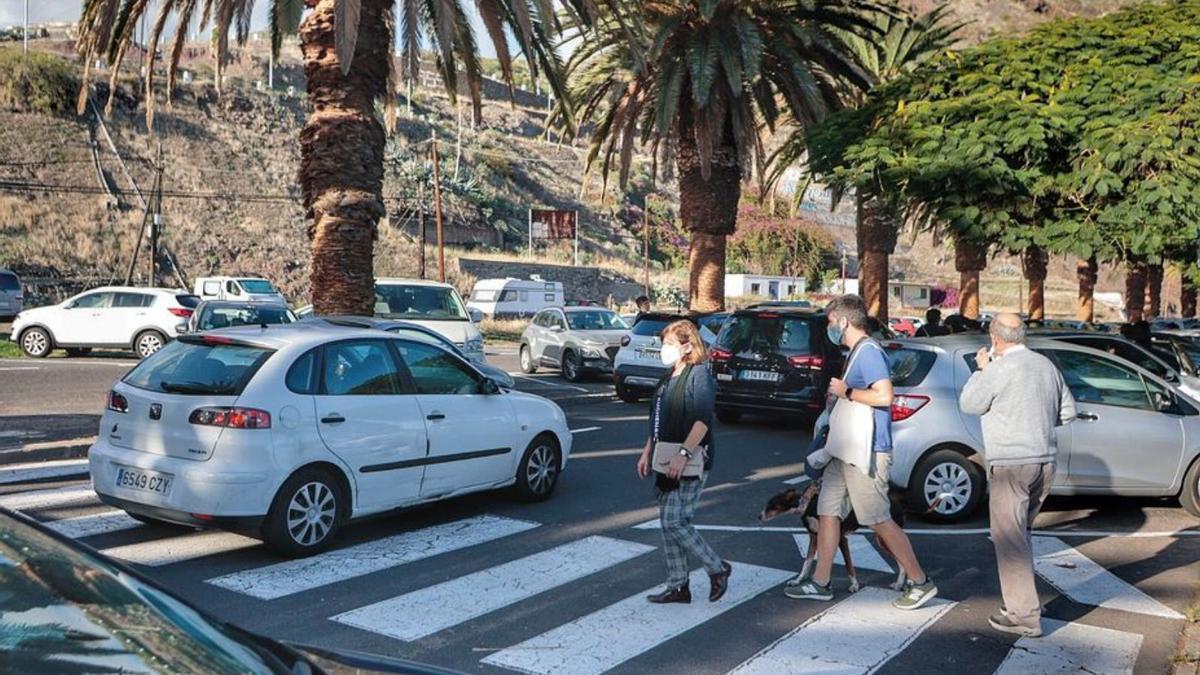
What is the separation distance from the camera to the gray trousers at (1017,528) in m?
5.64

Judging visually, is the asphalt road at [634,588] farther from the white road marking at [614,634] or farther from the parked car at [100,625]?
the parked car at [100,625]

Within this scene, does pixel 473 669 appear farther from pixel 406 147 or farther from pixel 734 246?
pixel 734 246

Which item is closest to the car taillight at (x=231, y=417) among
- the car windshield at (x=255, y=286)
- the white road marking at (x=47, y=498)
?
the white road marking at (x=47, y=498)

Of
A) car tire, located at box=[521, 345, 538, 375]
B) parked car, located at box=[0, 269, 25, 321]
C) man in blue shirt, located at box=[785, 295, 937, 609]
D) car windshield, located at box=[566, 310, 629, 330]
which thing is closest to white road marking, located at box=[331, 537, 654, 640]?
man in blue shirt, located at box=[785, 295, 937, 609]

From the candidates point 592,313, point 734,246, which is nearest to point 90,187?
point 592,313

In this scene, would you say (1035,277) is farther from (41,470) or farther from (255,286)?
(41,470)

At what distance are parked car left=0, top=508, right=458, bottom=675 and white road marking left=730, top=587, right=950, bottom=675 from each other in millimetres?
2906

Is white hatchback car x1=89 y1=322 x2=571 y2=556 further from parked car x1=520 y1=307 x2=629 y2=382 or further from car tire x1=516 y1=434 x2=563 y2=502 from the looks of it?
parked car x1=520 y1=307 x2=629 y2=382

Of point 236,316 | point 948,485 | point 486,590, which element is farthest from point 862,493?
point 236,316

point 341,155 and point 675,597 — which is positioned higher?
point 341,155

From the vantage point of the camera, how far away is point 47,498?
27.4 ft

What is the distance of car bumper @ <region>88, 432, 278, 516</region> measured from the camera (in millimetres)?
6473

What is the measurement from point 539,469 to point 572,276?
53.3 m

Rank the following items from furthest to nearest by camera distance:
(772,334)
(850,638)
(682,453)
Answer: (772,334) → (682,453) → (850,638)
